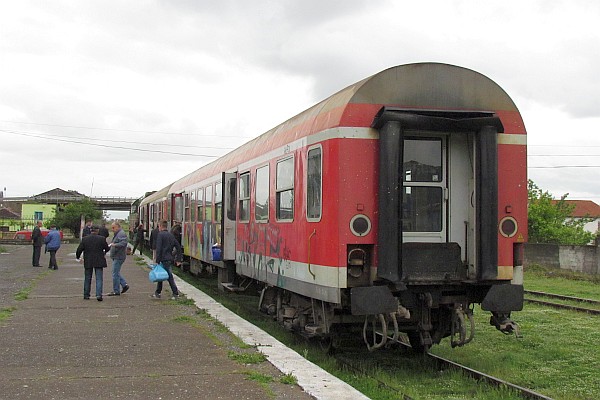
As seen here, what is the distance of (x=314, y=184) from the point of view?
27.6 ft

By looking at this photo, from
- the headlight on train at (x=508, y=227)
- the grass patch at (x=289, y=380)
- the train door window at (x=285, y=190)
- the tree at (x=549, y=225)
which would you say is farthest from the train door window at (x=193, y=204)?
the tree at (x=549, y=225)

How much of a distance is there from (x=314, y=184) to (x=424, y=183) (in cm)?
125

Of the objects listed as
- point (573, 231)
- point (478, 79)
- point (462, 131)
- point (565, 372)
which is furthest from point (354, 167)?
point (573, 231)

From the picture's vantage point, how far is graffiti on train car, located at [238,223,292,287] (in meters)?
9.84

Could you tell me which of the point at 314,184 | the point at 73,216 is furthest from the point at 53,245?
the point at 73,216

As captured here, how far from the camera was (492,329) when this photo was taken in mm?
12344

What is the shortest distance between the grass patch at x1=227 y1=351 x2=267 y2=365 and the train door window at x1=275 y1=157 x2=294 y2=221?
2.05 meters

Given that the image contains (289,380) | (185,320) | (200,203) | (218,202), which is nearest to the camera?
(289,380)

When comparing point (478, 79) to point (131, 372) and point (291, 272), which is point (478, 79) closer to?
point (291, 272)

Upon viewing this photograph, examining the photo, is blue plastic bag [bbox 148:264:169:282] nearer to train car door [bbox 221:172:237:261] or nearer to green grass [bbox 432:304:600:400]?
train car door [bbox 221:172:237:261]

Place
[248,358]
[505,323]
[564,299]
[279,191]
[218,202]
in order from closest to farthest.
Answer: [248,358]
[505,323]
[279,191]
[218,202]
[564,299]

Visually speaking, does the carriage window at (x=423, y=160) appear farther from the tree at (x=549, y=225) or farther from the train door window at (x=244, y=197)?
the tree at (x=549, y=225)

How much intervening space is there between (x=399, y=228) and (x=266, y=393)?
2.41 m

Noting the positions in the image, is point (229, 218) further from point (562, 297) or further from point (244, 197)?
point (562, 297)
